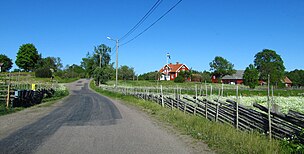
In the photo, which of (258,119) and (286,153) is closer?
(286,153)

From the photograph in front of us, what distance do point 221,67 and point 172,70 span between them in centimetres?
2471

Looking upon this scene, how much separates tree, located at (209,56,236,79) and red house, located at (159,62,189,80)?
57.8ft

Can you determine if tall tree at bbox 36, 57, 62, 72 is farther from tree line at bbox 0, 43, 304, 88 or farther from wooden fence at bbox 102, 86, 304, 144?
wooden fence at bbox 102, 86, 304, 144

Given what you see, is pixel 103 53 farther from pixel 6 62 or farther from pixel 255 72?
pixel 255 72

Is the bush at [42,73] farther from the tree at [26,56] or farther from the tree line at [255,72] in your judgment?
the tree line at [255,72]

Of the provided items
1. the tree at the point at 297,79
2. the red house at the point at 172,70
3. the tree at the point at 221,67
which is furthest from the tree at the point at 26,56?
the tree at the point at 297,79

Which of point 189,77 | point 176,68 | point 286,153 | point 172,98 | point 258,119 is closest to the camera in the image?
point 286,153

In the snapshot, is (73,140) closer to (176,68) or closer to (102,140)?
(102,140)

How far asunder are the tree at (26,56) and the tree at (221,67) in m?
67.4

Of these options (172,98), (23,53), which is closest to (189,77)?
(23,53)

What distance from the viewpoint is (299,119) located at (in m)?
6.96

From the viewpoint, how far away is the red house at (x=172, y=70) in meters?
97.1

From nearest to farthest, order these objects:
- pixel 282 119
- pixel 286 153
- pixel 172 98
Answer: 1. pixel 286 153
2. pixel 282 119
3. pixel 172 98

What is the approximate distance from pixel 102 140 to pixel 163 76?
92.8 meters
